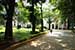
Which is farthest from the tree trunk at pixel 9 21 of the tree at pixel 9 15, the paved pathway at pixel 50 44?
the paved pathway at pixel 50 44

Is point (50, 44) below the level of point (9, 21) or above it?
below

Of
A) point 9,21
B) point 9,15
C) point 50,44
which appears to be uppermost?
point 9,15

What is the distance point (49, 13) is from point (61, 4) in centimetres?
1426

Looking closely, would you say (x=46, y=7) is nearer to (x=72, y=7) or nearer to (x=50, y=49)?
(x=72, y=7)

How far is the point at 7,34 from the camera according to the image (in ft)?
43.0

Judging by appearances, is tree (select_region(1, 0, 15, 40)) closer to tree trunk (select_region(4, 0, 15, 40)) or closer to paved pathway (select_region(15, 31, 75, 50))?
tree trunk (select_region(4, 0, 15, 40))

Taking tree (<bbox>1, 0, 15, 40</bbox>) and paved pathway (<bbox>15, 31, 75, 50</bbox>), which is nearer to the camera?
paved pathway (<bbox>15, 31, 75, 50</bbox>)

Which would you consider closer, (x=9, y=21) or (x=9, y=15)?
(x=9, y=21)

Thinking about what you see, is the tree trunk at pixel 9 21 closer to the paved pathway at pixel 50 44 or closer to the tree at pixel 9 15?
the tree at pixel 9 15

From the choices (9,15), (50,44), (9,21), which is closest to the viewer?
(9,21)

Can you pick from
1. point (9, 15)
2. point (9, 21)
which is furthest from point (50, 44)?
point (9, 15)

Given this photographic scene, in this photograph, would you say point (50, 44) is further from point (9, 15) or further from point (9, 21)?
point (9, 15)

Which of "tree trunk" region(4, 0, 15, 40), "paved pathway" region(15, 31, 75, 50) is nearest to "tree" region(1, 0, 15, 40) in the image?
"tree trunk" region(4, 0, 15, 40)

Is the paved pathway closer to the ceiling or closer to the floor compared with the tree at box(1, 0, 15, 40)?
closer to the floor
